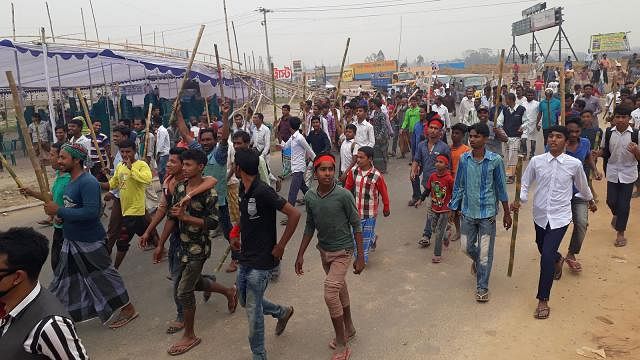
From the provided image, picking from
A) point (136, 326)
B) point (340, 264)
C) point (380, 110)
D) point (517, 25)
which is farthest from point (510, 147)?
point (517, 25)

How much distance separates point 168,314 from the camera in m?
4.76

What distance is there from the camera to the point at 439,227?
18.9 feet

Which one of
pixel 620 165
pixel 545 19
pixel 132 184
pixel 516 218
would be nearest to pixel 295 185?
pixel 132 184

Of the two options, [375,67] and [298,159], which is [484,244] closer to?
[298,159]

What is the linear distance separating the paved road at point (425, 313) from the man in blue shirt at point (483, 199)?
389 millimetres

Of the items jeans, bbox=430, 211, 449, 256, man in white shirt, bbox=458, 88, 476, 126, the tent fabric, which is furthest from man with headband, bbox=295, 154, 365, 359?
the tent fabric

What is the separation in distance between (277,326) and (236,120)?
6294 millimetres

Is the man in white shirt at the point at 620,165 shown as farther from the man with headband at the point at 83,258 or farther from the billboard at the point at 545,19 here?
the billboard at the point at 545,19

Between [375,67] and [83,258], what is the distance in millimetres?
55222

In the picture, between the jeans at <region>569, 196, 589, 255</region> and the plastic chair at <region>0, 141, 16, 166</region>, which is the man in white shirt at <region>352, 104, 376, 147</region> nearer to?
the jeans at <region>569, 196, 589, 255</region>

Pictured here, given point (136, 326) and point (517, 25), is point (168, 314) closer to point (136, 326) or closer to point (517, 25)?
point (136, 326)

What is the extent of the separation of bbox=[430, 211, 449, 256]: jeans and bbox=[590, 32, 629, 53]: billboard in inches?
1949

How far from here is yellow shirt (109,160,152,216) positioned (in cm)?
518

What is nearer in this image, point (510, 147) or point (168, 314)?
point (168, 314)
